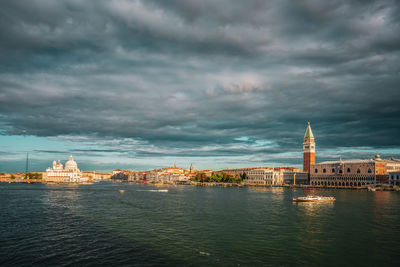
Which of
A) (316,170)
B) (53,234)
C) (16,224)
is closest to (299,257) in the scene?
(53,234)

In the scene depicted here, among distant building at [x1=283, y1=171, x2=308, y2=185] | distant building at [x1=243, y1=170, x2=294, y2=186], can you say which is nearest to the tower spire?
distant building at [x1=283, y1=171, x2=308, y2=185]

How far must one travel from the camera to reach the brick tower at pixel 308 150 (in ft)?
502

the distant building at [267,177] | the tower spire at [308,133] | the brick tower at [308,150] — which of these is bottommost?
the distant building at [267,177]

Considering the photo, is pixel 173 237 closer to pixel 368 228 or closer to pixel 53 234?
pixel 53 234

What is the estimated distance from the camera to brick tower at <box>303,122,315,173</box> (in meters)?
153

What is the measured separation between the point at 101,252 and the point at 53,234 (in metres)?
8.04

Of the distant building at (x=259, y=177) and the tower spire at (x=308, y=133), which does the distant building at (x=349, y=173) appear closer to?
the tower spire at (x=308, y=133)

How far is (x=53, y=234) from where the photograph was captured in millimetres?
25719

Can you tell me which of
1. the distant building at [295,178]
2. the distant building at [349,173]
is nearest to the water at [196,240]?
the distant building at [349,173]

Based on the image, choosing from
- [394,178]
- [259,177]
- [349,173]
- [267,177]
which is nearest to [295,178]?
[267,177]

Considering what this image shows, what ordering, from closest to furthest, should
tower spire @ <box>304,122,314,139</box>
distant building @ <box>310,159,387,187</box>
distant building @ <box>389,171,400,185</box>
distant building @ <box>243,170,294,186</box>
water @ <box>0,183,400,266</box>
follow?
1. water @ <box>0,183,400,266</box>
2. distant building @ <box>389,171,400,185</box>
3. distant building @ <box>310,159,387,187</box>
4. tower spire @ <box>304,122,314,139</box>
5. distant building @ <box>243,170,294,186</box>

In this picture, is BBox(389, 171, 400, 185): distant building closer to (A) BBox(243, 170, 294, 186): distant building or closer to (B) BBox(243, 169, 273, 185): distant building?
(A) BBox(243, 170, 294, 186): distant building

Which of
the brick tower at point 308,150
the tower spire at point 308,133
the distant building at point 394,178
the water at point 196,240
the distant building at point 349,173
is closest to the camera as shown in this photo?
the water at point 196,240

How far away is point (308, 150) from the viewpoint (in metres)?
154
